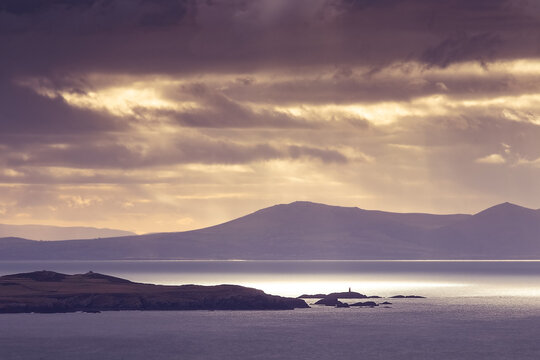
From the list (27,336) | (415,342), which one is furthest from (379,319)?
(27,336)

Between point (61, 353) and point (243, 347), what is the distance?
87.0 feet

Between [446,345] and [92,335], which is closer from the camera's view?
[446,345]

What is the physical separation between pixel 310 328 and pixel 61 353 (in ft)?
167

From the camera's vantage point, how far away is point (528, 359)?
13762 cm

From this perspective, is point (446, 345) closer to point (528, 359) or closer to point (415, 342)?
point (415, 342)

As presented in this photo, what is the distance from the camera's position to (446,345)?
504 feet

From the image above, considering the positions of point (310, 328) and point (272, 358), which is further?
point (310, 328)

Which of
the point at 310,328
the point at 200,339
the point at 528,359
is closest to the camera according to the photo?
the point at 528,359

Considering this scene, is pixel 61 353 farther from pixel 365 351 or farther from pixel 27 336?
pixel 365 351

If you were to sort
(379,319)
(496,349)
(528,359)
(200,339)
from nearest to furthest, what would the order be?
(528,359) → (496,349) → (200,339) → (379,319)

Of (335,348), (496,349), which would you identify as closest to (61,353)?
(335,348)

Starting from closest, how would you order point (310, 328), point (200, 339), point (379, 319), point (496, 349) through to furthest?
point (496, 349), point (200, 339), point (310, 328), point (379, 319)

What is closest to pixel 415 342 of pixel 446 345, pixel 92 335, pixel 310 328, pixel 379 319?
pixel 446 345

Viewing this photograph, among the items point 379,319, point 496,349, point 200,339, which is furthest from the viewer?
point 379,319
